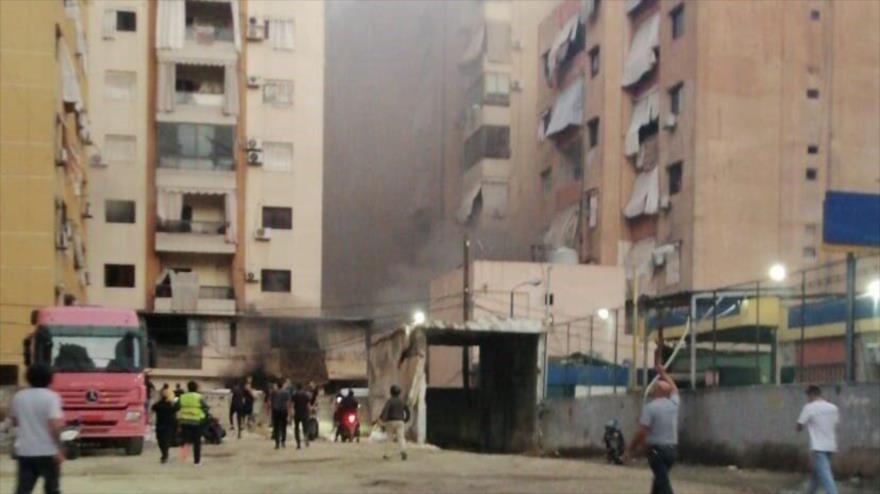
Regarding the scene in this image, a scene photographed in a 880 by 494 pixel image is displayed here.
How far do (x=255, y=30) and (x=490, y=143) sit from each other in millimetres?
15332

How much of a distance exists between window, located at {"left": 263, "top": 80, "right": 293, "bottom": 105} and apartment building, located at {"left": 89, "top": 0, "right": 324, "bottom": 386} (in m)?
0.06

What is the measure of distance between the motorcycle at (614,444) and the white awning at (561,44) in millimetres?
33542

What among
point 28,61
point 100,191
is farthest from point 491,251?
point 28,61

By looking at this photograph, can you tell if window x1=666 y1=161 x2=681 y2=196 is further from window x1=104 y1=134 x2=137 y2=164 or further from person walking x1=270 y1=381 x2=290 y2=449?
person walking x1=270 y1=381 x2=290 y2=449

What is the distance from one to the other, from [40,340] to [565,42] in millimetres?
38223

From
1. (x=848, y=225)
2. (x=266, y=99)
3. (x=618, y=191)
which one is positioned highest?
(x=266, y=99)

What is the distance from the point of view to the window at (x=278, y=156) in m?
55.8

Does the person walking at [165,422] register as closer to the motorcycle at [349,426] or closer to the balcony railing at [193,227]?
the motorcycle at [349,426]

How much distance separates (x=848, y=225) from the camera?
21.4 m

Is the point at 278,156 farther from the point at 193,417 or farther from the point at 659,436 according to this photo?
the point at 659,436

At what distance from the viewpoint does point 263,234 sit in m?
55.4

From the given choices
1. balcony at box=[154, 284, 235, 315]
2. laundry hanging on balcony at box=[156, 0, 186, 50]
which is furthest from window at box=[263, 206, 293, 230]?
laundry hanging on balcony at box=[156, 0, 186, 50]

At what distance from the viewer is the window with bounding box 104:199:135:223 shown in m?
54.1

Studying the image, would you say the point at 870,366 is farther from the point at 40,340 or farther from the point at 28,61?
the point at 28,61
